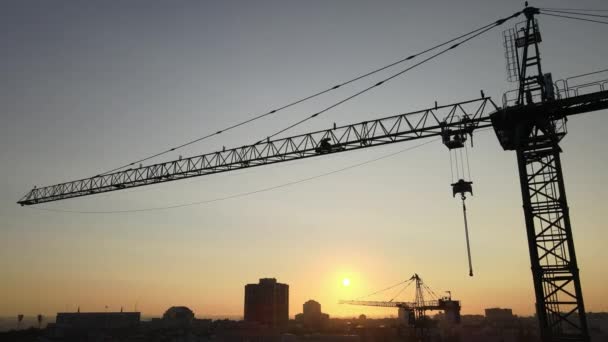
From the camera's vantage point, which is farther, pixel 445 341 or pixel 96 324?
pixel 96 324

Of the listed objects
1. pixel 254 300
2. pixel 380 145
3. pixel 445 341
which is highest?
pixel 380 145

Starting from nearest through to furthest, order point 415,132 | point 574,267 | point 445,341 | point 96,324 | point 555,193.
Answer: point 574,267, point 555,193, point 415,132, point 445,341, point 96,324

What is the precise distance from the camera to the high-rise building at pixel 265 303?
15500 centimetres

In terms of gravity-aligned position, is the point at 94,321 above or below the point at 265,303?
below

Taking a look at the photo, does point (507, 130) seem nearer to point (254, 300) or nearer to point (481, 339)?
point (481, 339)

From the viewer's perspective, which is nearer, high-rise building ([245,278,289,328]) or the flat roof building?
the flat roof building

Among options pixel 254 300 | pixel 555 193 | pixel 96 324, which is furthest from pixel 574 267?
pixel 254 300

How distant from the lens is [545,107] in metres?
23.4

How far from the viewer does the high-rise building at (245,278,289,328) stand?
155000 millimetres

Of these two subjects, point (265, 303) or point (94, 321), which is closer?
point (94, 321)

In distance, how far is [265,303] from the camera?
6142 inches

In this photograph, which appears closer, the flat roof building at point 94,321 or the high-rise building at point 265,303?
the flat roof building at point 94,321

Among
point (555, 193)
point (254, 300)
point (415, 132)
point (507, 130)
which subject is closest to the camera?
point (555, 193)

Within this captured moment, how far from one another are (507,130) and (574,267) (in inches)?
314
